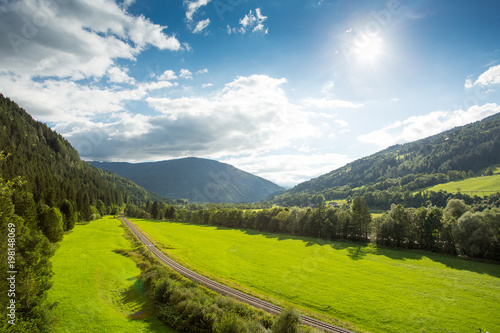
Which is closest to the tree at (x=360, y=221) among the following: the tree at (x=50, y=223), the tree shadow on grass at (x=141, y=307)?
the tree shadow on grass at (x=141, y=307)

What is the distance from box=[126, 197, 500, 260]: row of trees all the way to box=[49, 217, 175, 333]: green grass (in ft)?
261

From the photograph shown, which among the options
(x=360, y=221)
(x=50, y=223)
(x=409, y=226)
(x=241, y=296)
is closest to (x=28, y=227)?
(x=50, y=223)

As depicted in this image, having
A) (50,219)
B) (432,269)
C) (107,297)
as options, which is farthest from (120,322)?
(432,269)

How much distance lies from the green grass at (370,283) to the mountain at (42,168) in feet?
186

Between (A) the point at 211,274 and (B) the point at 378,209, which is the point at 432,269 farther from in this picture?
(B) the point at 378,209

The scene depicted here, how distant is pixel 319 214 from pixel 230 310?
265ft

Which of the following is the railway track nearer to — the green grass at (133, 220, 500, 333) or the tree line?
the green grass at (133, 220, 500, 333)

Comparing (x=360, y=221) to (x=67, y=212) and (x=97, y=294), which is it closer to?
(x=97, y=294)

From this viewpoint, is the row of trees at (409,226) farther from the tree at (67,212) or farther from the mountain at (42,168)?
the mountain at (42,168)

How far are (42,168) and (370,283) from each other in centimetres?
17576

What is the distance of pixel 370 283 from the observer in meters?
46.5

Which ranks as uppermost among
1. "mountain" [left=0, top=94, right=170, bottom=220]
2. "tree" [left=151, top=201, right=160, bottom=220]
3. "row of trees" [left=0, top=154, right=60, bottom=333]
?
"mountain" [left=0, top=94, right=170, bottom=220]

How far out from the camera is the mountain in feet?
275

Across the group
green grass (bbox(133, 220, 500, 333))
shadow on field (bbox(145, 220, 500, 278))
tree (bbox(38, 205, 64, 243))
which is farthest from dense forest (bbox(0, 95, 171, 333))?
shadow on field (bbox(145, 220, 500, 278))
